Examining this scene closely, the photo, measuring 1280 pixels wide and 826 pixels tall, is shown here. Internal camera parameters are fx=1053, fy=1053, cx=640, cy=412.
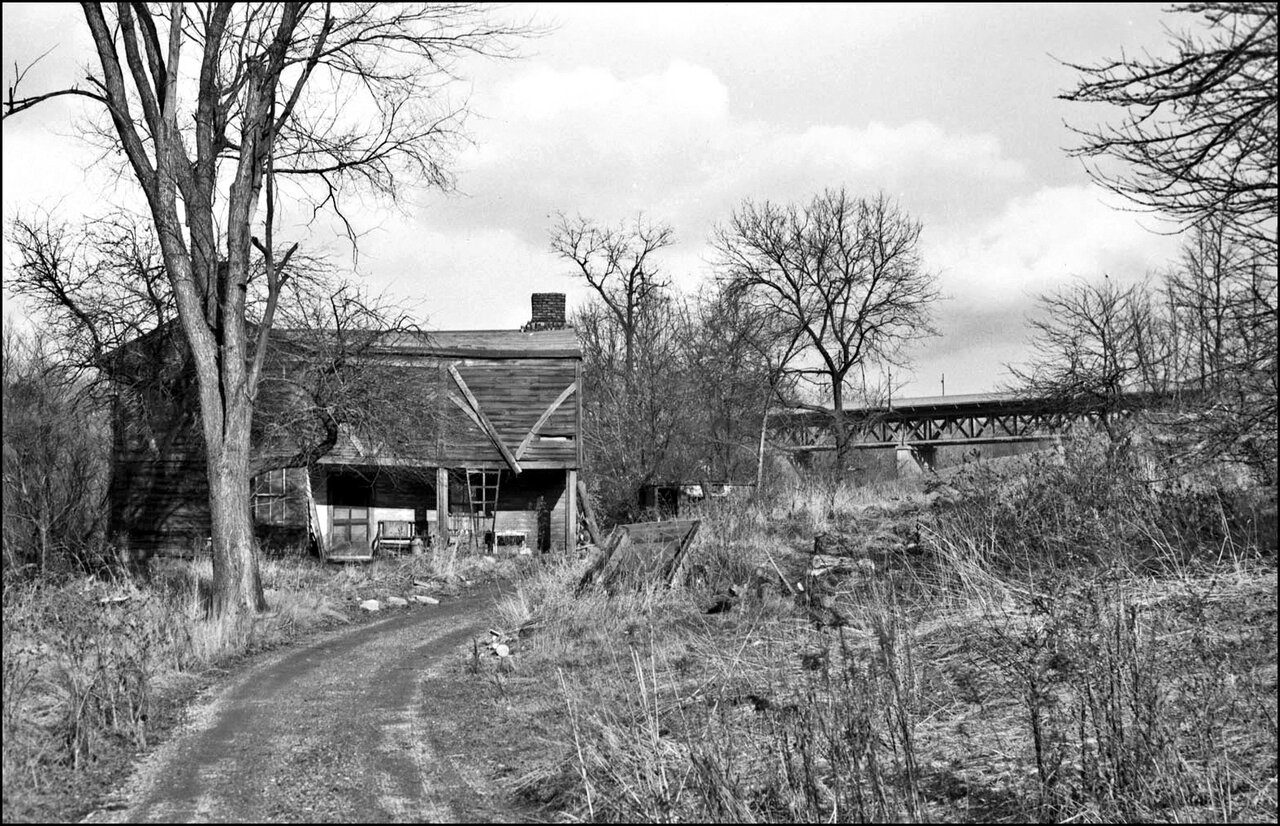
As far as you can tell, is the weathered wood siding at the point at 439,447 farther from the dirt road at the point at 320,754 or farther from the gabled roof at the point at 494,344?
the dirt road at the point at 320,754

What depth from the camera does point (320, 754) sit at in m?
6.68

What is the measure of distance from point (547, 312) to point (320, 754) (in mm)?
21091

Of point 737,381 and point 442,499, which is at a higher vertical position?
point 737,381

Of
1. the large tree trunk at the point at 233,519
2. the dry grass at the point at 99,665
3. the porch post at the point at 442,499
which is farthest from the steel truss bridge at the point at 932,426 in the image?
the dry grass at the point at 99,665

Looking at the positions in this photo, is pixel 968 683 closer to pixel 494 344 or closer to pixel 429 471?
pixel 429 471

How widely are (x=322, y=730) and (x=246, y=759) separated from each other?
79 centimetres

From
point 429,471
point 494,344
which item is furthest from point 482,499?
point 494,344

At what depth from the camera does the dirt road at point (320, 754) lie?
221 inches

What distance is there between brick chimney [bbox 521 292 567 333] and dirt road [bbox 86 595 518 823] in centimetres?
1724

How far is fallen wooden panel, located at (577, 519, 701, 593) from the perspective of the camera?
1251 cm

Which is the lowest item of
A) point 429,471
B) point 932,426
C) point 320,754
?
point 320,754

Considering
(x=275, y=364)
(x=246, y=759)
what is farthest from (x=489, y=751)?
(x=275, y=364)

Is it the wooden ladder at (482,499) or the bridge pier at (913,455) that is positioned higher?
the bridge pier at (913,455)

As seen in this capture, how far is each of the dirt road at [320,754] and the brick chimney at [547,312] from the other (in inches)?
A: 679
